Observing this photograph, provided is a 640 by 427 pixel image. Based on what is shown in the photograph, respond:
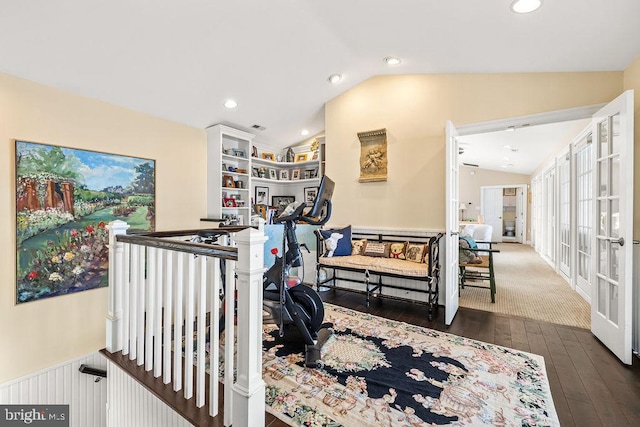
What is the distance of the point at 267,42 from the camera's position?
8.71ft

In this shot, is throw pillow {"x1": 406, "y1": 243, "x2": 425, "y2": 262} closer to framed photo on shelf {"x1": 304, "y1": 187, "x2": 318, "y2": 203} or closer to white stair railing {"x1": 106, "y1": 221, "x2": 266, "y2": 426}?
framed photo on shelf {"x1": 304, "y1": 187, "x2": 318, "y2": 203}

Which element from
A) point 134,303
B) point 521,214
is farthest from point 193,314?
point 521,214

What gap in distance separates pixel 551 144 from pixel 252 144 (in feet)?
18.0

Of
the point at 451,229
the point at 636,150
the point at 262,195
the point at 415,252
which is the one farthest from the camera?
the point at 262,195

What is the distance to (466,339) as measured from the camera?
8.20 feet

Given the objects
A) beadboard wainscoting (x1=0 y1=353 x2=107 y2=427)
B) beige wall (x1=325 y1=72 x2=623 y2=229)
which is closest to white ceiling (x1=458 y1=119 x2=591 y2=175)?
beige wall (x1=325 y1=72 x2=623 y2=229)

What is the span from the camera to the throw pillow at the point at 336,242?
3.68 metres

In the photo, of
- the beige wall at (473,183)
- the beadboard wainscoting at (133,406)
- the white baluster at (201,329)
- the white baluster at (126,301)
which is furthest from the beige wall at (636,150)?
the beige wall at (473,183)

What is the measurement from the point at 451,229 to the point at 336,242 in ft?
4.63

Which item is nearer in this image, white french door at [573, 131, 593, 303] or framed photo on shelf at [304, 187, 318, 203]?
white french door at [573, 131, 593, 303]

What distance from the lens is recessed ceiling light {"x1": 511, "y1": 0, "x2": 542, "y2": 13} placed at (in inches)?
72.7

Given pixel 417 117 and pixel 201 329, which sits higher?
pixel 417 117

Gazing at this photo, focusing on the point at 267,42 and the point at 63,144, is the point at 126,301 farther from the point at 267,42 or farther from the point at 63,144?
the point at 267,42

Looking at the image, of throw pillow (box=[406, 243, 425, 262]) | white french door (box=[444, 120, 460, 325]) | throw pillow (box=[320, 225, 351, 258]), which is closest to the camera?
white french door (box=[444, 120, 460, 325])
